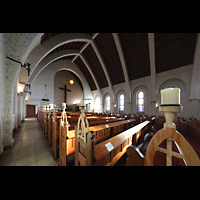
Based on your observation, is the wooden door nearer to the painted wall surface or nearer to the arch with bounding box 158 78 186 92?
the painted wall surface

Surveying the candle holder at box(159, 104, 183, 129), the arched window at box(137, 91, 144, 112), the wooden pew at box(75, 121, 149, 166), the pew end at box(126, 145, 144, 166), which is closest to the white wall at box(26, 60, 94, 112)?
the arched window at box(137, 91, 144, 112)

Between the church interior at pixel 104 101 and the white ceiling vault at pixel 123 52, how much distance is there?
0.21 feet

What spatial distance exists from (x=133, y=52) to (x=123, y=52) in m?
1.04

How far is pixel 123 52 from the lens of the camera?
9414 millimetres

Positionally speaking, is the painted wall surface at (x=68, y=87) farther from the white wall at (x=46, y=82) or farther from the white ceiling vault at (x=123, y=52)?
the white ceiling vault at (x=123, y=52)

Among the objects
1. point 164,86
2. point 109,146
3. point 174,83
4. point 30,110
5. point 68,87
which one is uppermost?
point 68,87

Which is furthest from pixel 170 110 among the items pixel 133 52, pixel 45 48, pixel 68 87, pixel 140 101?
pixel 68 87

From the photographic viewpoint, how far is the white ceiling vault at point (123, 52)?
6.78 m

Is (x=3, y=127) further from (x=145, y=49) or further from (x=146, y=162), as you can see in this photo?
(x=145, y=49)

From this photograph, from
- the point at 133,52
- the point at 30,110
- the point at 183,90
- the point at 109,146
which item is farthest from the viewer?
the point at 30,110

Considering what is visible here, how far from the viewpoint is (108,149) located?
118 cm

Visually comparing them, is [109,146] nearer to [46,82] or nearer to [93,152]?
[93,152]

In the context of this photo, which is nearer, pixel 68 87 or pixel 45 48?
pixel 45 48
